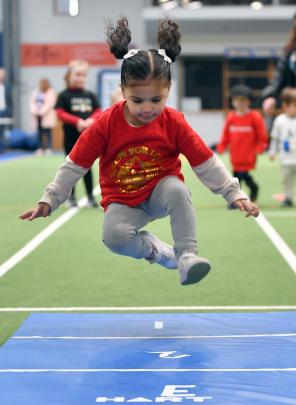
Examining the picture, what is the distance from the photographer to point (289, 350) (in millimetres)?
4770

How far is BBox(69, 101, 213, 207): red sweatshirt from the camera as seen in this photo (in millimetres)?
5160

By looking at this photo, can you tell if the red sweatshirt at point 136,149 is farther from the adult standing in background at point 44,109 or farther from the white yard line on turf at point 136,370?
the adult standing in background at point 44,109

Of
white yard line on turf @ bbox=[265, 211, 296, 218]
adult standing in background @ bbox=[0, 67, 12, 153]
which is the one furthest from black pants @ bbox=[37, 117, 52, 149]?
white yard line on turf @ bbox=[265, 211, 296, 218]

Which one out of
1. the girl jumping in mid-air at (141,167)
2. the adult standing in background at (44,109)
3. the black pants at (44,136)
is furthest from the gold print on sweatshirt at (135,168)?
the black pants at (44,136)

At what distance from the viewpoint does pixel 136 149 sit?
17.0 feet

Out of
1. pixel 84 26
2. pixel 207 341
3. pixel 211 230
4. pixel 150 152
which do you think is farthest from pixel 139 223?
pixel 84 26

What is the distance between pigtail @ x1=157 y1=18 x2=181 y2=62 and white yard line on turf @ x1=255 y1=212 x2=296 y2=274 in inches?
107

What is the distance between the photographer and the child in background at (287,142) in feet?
40.2

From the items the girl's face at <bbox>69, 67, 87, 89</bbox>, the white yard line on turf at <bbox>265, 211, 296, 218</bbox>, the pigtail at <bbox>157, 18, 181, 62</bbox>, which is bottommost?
the white yard line on turf at <bbox>265, 211, 296, 218</bbox>

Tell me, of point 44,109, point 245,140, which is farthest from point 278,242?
point 44,109

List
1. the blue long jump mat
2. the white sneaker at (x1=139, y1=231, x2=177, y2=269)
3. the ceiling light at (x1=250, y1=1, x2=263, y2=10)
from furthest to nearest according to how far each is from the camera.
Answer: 1. the ceiling light at (x1=250, y1=1, x2=263, y2=10)
2. the white sneaker at (x1=139, y1=231, x2=177, y2=269)
3. the blue long jump mat

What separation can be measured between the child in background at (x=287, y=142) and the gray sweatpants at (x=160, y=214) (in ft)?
23.4

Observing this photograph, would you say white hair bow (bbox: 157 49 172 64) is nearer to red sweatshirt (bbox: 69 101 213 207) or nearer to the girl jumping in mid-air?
the girl jumping in mid-air

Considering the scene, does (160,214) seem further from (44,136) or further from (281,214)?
(44,136)
